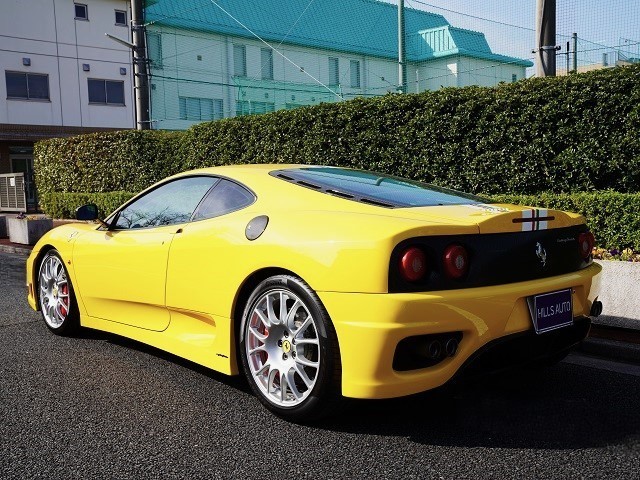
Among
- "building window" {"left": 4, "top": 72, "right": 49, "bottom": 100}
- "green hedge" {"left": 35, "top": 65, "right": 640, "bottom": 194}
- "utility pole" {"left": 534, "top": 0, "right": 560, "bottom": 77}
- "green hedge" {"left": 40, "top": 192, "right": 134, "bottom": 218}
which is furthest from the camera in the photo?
"building window" {"left": 4, "top": 72, "right": 49, "bottom": 100}

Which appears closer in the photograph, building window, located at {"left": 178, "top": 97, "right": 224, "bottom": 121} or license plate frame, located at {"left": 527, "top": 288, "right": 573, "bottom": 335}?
license plate frame, located at {"left": 527, "top": 288, "right": 573, "bottom": 335}

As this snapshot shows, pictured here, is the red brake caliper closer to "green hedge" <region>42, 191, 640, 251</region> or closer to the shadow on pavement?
the shadow on pavement

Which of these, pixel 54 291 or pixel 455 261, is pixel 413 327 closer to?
pixel 455 261

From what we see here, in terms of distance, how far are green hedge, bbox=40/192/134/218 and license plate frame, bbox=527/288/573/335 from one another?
38.1ft

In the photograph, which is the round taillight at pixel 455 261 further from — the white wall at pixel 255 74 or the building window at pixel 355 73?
the building window at pixel 355 73

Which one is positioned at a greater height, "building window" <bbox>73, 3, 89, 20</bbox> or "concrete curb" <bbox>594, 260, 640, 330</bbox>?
"building window" <bbox>73, 3, 89, 20</bbox>

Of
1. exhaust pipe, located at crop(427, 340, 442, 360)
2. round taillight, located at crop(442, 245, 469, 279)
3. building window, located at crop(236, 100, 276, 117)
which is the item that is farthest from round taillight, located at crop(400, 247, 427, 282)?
building window, located at crop(236, 100, 276, 117)

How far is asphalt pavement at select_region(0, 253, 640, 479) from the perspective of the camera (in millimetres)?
2930

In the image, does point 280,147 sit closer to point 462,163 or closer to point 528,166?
point 462,163

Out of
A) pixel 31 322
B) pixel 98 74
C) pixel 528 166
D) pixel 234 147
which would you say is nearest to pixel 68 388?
pixel 31 322

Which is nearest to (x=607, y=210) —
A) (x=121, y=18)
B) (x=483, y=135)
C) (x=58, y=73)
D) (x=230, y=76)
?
(x=483, y=135)

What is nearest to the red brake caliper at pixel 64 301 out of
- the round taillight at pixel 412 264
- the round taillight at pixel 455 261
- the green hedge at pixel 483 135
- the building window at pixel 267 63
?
the round taillight at pixel 412 264

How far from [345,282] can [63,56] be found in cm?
3107

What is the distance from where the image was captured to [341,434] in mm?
3301
